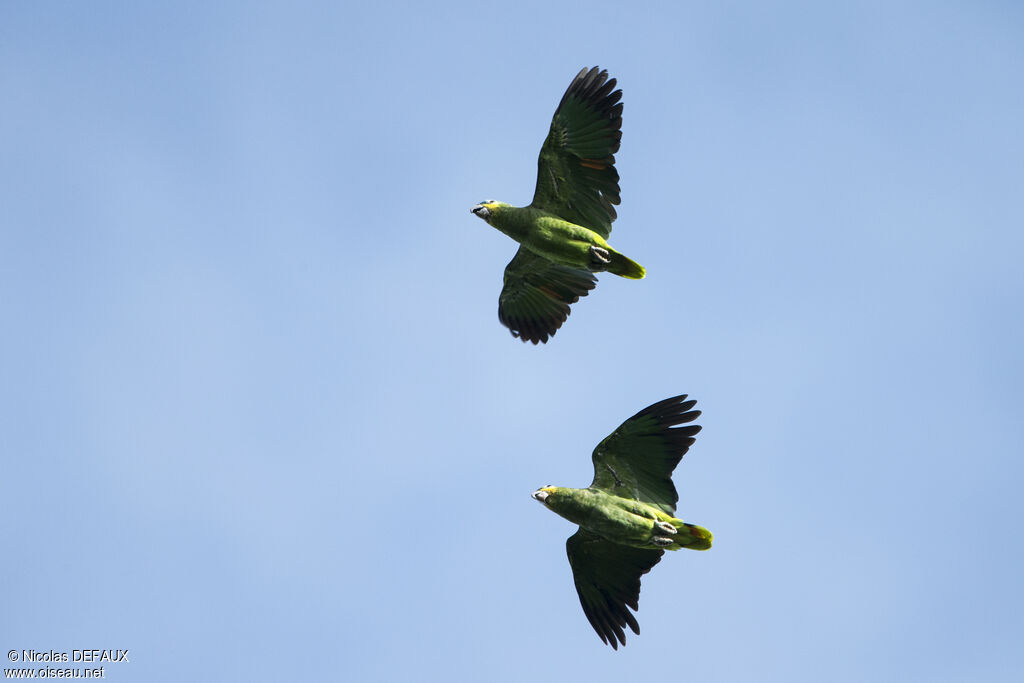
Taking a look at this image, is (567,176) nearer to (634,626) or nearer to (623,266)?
(623,266)

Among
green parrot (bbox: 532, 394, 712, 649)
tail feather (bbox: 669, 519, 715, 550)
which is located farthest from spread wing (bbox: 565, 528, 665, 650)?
tail feather (bbox: 669, 519, 715, 550)

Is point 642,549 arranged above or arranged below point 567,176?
below

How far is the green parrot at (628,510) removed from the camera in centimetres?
1595

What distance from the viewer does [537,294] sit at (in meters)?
19.7

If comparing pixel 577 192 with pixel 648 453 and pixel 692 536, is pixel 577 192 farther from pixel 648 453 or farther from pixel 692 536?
pixel 692 536

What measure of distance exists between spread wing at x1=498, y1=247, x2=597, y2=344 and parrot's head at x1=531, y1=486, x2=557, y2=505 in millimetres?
4113

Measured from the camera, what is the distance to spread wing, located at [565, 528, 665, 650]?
1648 cm

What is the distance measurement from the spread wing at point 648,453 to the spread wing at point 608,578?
0.93 metres

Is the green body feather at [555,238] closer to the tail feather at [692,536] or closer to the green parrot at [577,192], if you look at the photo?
the green parrot at [577,192]

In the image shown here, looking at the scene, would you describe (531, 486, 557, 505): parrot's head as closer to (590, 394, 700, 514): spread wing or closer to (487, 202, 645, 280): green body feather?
(590, 394, 700, 514): spread wing

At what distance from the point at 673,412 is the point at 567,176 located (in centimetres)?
477

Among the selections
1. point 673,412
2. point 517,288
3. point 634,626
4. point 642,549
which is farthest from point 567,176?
point 634,626

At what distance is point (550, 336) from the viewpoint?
19781 millimetres

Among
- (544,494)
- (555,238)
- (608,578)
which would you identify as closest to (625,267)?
(555,238)
